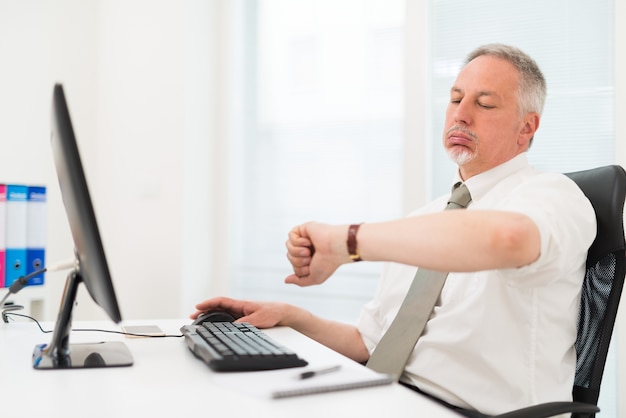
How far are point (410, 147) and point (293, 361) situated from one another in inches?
63.2

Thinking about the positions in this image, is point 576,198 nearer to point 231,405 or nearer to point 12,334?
point 231,405

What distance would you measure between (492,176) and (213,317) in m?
0.78

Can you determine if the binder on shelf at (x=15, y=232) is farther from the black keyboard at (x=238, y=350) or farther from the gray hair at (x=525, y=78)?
the gray hair at (x=525, y=78)

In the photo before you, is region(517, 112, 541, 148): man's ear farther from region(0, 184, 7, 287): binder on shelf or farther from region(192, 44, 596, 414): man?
region(0, 184, 7, 287): binder on shelf

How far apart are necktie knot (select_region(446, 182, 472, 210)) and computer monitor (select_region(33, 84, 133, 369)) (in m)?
0.86

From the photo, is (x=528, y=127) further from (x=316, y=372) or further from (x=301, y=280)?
(x=316, y=372)

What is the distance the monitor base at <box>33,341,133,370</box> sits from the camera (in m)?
1.07

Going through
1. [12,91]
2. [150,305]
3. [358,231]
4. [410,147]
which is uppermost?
[12,91]

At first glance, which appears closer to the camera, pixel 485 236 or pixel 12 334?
pixel 485 236

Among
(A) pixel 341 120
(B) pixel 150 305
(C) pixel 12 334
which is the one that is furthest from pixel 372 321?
(B) pixel 150 305

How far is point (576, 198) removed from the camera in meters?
1.27

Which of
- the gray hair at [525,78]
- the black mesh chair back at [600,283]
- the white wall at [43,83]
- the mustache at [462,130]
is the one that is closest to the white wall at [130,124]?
the white wall at [43,83]

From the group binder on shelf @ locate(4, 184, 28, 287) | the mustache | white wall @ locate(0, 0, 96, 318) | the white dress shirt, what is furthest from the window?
the white dress shirt

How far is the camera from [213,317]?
1470mm
